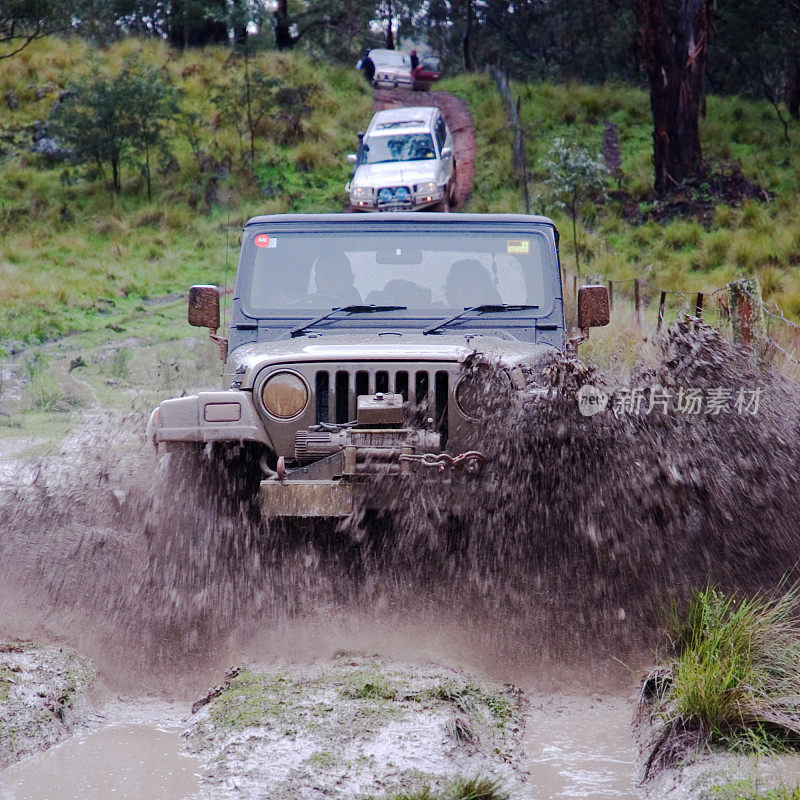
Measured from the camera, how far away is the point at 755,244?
1611 cm

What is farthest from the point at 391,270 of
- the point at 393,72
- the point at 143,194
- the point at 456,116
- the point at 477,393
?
the point at 393,72

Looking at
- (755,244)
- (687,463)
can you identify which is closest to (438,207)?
(755,244)

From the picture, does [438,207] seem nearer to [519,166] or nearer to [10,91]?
[519,166]

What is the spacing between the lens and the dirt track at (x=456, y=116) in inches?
870

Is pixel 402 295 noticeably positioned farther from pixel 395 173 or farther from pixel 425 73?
pixel 425 73

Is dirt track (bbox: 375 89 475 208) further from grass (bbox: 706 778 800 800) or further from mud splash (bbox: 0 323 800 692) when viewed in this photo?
grass (bbox: 706 778 800 800)

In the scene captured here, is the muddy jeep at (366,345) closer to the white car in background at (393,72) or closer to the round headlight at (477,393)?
the round headlight at (477,393)

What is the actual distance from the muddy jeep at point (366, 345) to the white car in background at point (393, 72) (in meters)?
26.0

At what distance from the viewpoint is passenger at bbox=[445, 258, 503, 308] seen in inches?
212

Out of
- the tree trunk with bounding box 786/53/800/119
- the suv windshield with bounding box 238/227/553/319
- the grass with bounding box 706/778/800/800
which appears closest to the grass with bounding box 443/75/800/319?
the tree trunk with bounding box 786/53/800/119

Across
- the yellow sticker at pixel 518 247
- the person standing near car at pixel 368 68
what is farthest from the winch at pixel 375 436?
the person standing near car at pixel 368 68

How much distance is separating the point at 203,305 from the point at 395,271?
103cm

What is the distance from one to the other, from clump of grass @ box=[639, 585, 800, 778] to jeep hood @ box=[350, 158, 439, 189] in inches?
526

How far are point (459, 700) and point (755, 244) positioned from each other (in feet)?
46.0
